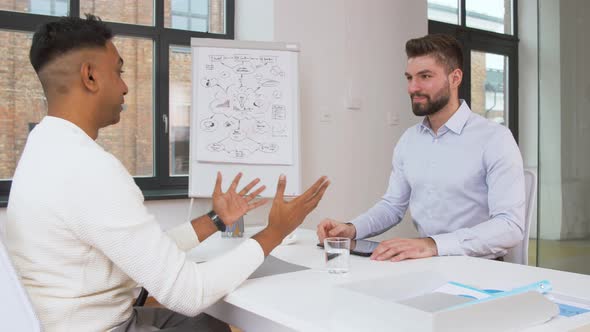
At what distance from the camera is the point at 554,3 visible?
3.96 metres

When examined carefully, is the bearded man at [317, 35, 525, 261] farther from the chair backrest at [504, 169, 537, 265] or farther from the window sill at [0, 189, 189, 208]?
the window sill at [0, 189, 189, 208]

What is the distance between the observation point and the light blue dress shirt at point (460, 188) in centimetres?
192

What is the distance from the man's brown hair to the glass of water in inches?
43.9

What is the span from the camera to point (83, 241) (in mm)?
1212

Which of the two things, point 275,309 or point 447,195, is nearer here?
point 275,309

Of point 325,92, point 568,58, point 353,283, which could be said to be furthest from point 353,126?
point 353,283

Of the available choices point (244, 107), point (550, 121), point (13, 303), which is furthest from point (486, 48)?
point (13, 303)

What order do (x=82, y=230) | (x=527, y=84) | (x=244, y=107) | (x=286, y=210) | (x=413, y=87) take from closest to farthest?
(x=82, y=230) → (x=286, y=210) → (x=413, y=87) → (x=244, y=107) → (x=527, y=84)

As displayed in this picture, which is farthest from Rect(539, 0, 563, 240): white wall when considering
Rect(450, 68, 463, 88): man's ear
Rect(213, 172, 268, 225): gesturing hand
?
Rect(213, 172, 268, 225): gesturing hand

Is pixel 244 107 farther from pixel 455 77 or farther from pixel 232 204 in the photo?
pixel 232 204

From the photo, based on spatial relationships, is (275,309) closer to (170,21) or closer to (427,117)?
(427,117)

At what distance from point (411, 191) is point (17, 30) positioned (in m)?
2.93

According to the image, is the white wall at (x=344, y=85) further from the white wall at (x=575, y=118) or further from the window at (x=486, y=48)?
the white wall at (x=575, y=118)

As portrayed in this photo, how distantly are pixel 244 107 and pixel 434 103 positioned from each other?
1896mm
